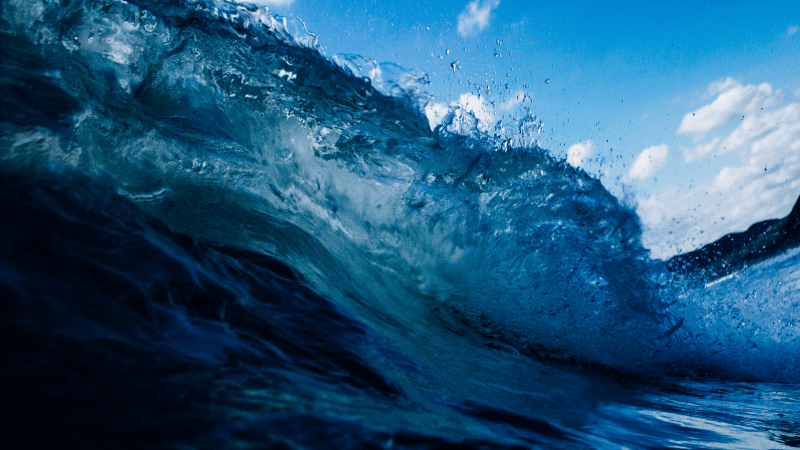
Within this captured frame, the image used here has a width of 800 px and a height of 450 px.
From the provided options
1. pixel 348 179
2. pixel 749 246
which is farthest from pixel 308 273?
pixel 749 246

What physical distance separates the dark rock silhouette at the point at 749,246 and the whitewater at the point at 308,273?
414mm

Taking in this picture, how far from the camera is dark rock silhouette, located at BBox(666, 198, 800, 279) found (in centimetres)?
607

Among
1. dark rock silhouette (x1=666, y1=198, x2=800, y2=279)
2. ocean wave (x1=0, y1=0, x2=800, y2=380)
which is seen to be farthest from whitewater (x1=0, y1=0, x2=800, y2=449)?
dark rock silhouette (x1=666, y1=198, x2=800, y2=279)

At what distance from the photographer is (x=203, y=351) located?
0.94 metres

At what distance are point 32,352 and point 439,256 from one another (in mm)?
3359

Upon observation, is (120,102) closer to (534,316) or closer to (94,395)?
(94,395)

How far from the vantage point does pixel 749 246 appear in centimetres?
674

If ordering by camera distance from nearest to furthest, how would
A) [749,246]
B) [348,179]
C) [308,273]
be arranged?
1. [308,273]
2. [348,179]
3. [749,246]

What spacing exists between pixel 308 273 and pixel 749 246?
753 centimetres

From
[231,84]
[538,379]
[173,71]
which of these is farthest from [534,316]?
[173,71]

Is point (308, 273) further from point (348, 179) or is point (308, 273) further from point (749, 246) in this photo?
point (749, 246)

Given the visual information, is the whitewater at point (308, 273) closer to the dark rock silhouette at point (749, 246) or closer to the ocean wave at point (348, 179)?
the ocean wave at point (348, 179)

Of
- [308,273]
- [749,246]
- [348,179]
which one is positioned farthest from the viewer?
[749,246]

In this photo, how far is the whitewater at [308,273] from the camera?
30.3 inches
